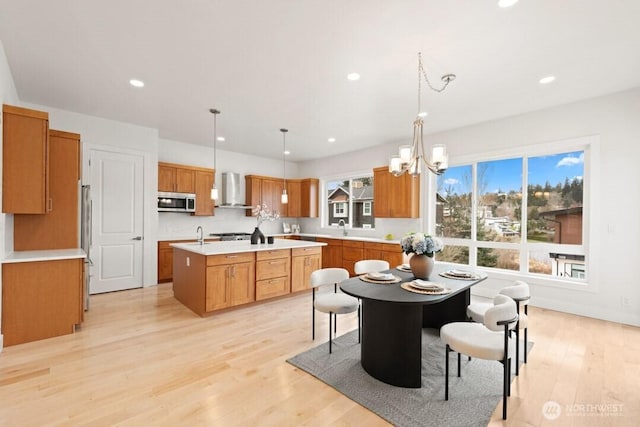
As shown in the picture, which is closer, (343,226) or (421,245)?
(421,245)

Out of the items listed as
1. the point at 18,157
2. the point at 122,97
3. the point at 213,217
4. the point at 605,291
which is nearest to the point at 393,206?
the point at 605,291

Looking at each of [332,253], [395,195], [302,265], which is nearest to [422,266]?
[302,265]

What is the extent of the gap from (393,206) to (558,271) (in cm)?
273

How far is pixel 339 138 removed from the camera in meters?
5.92

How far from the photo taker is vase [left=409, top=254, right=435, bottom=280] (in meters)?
2.76

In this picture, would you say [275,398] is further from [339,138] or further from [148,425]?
[339,138]

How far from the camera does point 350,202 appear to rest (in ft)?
24.0

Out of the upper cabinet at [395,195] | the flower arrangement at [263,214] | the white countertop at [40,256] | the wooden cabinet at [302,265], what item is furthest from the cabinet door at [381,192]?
the white countertop at [40,256]

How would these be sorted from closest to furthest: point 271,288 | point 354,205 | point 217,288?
point 217,288 < point 271,288 < point 354,205

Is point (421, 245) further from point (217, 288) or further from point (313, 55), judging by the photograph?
point (217, 288)

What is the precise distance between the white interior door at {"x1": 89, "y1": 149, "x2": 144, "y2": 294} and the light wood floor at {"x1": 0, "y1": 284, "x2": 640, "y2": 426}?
1339 mm

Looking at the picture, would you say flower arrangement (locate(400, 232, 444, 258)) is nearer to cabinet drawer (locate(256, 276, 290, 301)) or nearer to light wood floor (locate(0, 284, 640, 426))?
light wood floor (locate(0, 284, 640, 426))

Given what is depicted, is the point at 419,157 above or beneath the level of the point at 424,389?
above

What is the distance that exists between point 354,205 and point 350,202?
0.45ft
